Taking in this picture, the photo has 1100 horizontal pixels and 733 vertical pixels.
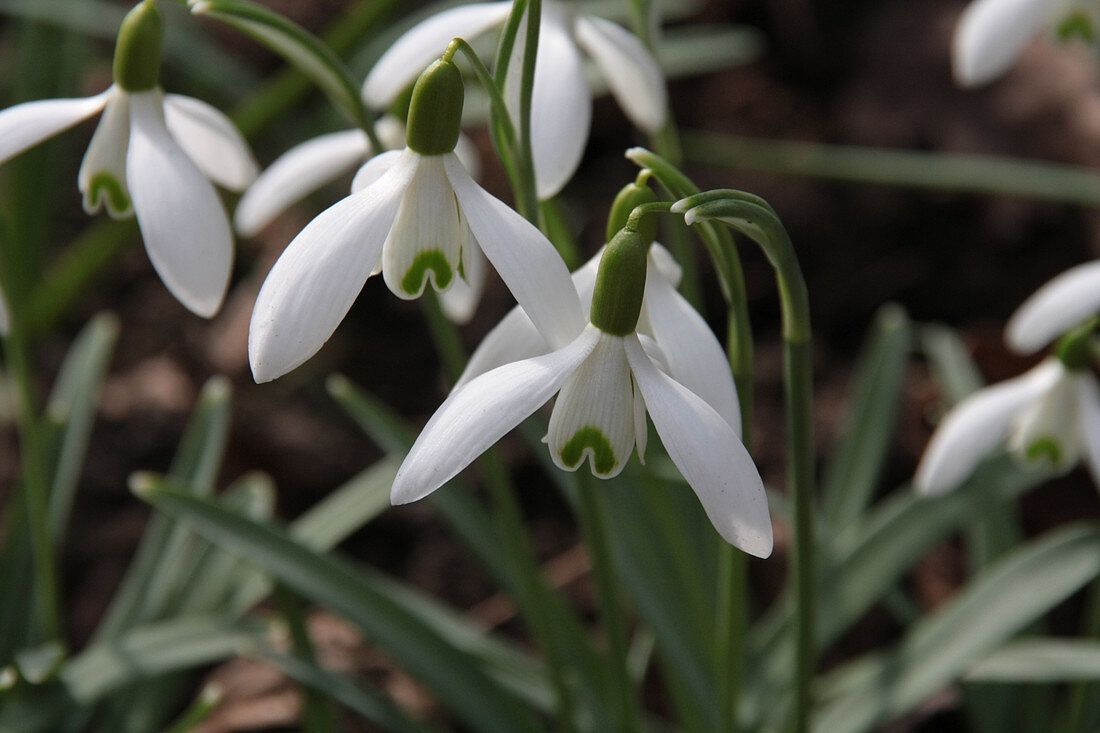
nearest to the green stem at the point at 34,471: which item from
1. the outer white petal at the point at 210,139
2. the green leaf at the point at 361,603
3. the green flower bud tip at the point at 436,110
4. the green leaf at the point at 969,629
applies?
the green leaf at the point at 361,603

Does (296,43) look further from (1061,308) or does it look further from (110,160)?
(1061,308)

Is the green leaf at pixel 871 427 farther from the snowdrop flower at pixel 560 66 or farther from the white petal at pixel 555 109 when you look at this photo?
the white petal at pixel 555 109

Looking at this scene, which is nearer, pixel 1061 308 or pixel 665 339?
pixel 665 339

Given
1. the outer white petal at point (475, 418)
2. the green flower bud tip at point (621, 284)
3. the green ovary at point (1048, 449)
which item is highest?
the green flower bud tip at point (621, 284)

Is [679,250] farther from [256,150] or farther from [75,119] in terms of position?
[256,150]

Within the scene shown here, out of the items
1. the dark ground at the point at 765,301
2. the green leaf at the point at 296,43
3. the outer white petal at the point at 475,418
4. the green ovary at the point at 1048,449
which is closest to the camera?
the outer white petal at the point at 475,418

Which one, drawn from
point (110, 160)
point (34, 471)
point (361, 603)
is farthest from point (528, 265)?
point (34, 471)
